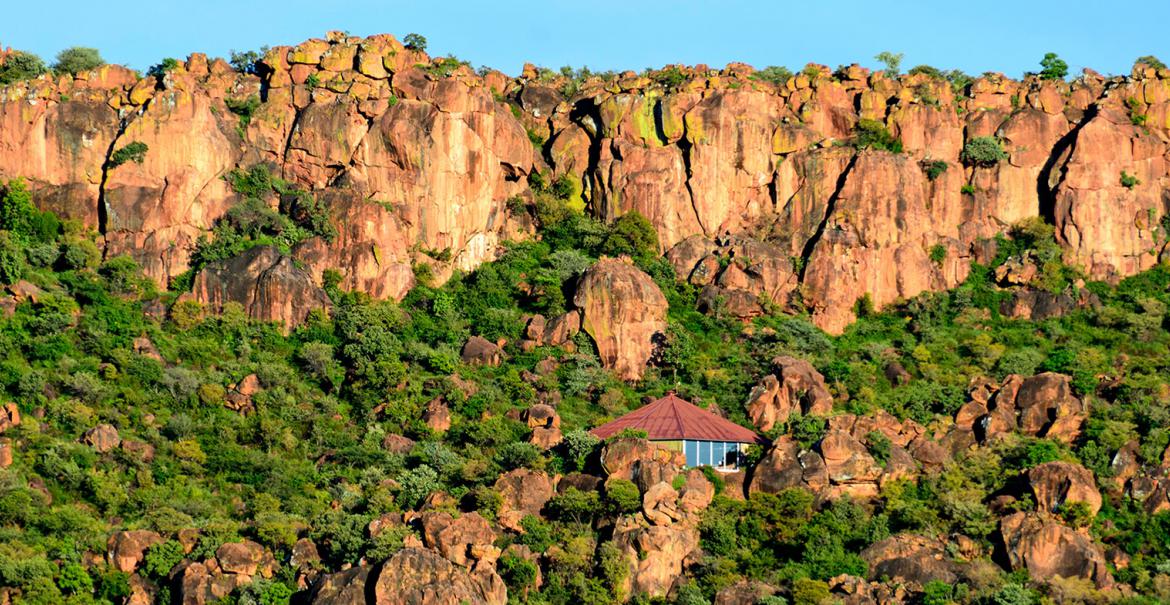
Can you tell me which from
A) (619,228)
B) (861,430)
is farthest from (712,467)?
(619,228)

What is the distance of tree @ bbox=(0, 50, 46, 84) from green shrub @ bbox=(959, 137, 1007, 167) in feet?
152

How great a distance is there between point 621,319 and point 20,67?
35471 mm

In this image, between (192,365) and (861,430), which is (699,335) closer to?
(861,430)

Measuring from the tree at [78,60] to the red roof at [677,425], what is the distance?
3882 centimetres

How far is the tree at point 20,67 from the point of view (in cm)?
11888

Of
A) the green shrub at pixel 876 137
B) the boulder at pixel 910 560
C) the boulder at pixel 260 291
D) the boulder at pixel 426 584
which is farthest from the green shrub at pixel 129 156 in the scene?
the boulder at pixel 910 560

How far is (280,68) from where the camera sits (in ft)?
390

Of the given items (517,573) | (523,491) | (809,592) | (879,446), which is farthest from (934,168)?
(517,573)

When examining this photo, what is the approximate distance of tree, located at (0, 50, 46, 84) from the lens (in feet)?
390

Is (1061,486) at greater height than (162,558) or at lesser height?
greater

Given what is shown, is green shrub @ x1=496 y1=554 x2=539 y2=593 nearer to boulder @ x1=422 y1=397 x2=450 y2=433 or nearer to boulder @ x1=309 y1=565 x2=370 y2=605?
boulder @ x1=309 y1=565 x2=370 y2=605

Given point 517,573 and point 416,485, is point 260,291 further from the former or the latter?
point 517,573

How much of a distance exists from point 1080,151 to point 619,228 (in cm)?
2264

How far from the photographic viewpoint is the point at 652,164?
11644 cm
